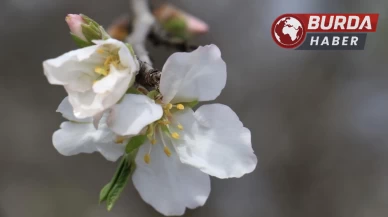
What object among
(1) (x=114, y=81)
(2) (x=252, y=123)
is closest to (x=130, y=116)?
(1) (x=114, y=81)

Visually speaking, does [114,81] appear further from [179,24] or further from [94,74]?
[179,24]

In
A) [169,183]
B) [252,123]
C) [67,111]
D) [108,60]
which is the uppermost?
[108,60]

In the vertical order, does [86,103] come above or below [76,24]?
below

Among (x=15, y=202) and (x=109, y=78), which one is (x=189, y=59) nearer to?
(x=109, y=78)

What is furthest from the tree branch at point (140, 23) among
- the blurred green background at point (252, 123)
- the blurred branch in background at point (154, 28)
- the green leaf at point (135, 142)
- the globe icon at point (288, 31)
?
the blurred green background at point (252, 123)

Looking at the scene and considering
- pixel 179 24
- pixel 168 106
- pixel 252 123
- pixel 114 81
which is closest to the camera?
pixel 114 81

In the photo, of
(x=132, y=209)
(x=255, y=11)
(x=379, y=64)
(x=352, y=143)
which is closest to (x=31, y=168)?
(x=132, y=209)
